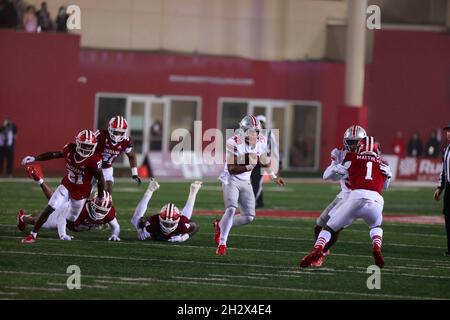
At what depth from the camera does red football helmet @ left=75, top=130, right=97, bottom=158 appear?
14.0 metres

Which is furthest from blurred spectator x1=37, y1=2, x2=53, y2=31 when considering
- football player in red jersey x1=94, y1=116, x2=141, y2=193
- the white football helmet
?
the white football helmet

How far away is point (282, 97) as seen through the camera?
36.6 metres

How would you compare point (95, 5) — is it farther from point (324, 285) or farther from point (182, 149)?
point (324, 285)

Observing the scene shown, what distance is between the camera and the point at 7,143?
95.7 feet

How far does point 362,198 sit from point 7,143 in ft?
59.9

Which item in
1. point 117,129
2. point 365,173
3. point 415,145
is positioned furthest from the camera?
point 415,145

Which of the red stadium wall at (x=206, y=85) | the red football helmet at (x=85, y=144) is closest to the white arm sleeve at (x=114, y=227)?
the red football helmet at (x=85, y=144)

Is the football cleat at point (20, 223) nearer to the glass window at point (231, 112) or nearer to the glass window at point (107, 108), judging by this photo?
the glass window at point (107, 108)

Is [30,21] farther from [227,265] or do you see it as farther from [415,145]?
[227,265]

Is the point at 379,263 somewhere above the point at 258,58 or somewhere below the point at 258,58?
below

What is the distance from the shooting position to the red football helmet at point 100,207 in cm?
1426

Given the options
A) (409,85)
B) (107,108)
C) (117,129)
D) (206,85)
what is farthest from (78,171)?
(409,85)

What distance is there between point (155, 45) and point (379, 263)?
23.5 meters
